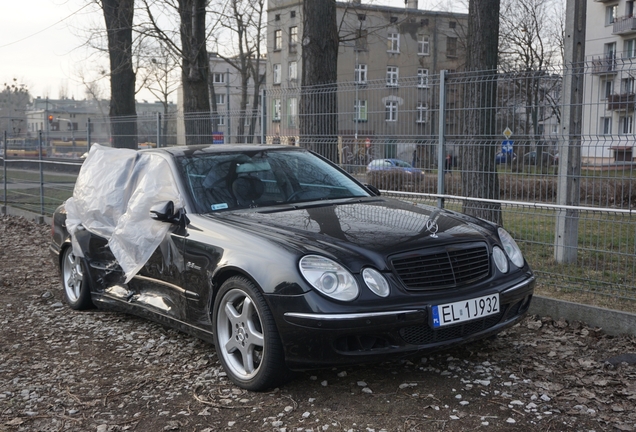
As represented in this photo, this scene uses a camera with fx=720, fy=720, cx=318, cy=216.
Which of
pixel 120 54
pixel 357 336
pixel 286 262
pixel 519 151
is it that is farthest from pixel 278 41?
pixel 357 336

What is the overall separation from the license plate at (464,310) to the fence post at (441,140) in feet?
10.1

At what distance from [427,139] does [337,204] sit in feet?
8.22

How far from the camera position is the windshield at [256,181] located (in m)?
5.35

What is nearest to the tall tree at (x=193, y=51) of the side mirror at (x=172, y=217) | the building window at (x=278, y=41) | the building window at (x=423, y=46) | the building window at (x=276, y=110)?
the building window at (x=276, y=110)

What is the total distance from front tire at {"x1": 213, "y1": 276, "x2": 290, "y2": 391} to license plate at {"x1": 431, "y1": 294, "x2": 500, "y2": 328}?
94 cm

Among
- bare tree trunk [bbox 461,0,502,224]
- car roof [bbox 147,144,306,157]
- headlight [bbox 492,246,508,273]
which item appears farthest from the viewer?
bare tree trunk [bbox 461,0,502,224]

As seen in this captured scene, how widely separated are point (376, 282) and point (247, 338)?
921 millimetres

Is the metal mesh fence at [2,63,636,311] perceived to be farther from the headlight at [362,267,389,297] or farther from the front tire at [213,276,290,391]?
the front tire at [213,276,290,391]

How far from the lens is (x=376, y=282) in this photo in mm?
4105

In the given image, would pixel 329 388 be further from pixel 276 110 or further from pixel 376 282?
pixel 276 110

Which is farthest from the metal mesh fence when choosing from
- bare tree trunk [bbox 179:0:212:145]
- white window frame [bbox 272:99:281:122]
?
bare tree trunk [bbox 179:0:212:145]

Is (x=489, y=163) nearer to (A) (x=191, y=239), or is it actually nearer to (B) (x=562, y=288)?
(B) (x=562, y=288)

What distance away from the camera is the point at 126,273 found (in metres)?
5.75

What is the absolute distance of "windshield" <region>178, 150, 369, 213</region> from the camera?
535 cm
